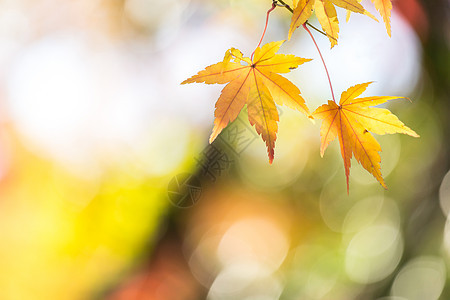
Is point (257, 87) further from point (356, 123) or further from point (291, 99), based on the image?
point (356, 123)

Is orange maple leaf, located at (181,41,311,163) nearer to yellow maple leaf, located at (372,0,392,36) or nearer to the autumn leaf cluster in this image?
the autumn leaf cluster

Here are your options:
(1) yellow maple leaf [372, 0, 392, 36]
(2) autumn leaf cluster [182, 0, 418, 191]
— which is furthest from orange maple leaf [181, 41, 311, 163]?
(1) yellow maple leaf [372, 0, 392, 36]

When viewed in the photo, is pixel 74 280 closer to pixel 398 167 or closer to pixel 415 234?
pixel 415 234

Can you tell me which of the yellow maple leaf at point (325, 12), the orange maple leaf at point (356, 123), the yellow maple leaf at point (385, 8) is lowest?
the orange maple leaf at point (356, 123)

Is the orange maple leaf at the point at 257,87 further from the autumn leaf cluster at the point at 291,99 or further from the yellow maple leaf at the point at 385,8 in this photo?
the yellow maple leaf at the point at 385,8

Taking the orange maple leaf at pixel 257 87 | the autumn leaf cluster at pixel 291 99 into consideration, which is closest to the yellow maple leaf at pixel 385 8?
the autumn leaf cluster at pixel 291 99

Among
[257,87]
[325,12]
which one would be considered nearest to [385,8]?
[325,12]

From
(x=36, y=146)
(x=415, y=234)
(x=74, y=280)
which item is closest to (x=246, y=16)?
(x=36, y=146)
